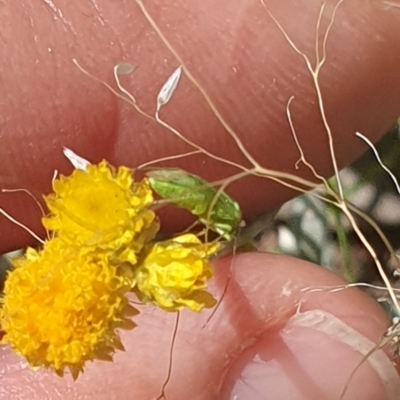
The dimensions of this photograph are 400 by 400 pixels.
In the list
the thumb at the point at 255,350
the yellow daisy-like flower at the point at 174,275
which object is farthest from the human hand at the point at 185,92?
the yellow daisy-like flower at the point at 174,275

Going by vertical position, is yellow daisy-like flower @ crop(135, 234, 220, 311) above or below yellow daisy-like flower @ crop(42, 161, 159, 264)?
below

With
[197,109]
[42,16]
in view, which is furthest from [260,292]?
[42,16]

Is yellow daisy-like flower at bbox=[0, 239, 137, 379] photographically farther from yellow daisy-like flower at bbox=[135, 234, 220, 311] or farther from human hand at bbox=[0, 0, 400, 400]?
human hand at bbox=[0, 0, 400, 400]

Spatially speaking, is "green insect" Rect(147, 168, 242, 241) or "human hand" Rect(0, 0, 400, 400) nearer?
"green insect" Rect(147, 168, 242, 241)

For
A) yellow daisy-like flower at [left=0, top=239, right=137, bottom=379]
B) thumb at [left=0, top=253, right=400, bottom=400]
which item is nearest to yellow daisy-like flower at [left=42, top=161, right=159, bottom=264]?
yellow daisy-like flower at [left=0, top=239, right=137, bottom=379]

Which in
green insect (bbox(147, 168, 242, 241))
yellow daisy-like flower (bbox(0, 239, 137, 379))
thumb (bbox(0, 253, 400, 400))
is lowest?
thumb (bbox(0, 253, 400, 400))

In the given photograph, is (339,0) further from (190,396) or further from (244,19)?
(190,396)

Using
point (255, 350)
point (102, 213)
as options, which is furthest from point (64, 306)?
point (255, 350)

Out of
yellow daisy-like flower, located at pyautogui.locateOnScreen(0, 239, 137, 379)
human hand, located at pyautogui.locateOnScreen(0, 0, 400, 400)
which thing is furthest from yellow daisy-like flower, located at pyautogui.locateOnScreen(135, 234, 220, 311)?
human hand, located at pyautogui.locateOnScreen(0, 0, 400, 400)
